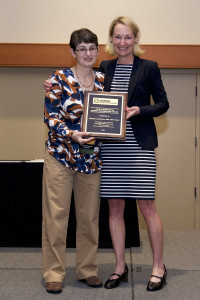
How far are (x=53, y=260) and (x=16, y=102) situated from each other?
10.7 ft

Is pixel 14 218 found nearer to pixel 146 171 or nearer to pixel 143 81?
pixel 146 171

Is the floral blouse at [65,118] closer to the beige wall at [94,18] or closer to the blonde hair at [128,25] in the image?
the blonde hair at [128,25]

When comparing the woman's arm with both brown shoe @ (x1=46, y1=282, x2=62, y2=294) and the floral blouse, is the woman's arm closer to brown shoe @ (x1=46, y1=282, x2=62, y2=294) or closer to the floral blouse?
the floral blouse

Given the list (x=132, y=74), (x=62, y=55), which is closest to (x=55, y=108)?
(x=132, y=74)

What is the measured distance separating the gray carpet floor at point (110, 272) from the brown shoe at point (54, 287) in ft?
0.11

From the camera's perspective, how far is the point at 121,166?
249 cm

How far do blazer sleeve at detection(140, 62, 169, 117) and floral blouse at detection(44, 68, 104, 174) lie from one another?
36 centimetres

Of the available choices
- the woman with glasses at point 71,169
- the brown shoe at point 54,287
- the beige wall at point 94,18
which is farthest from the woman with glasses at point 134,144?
the beige wall at point 94,18

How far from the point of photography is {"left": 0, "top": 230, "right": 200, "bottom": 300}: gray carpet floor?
2.39 m

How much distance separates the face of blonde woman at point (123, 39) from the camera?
8.00 feet

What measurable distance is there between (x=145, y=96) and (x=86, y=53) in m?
0.50

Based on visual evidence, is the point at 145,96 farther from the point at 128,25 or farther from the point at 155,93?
the point at 128,25

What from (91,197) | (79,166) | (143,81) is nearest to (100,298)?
(91,197)

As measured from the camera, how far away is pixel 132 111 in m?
2.35
